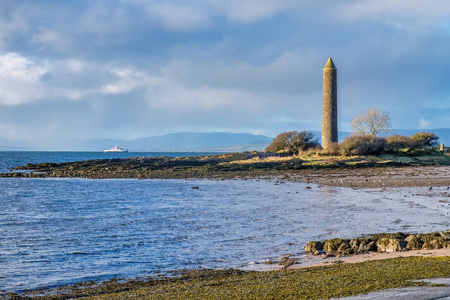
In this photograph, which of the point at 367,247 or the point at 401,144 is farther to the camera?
the point at 401,144

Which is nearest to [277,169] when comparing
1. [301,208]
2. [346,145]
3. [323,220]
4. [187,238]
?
[346,145]

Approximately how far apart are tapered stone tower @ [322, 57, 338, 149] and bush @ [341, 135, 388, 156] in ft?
16.0

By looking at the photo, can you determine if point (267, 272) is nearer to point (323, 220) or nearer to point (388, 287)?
point (388, 287)

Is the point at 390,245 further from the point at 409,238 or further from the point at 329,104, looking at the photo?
the point at 329,104

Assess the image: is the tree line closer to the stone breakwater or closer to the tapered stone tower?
the tapered stone tower

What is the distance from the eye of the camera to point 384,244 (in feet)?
38.7

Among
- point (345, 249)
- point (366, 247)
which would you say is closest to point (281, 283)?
point (345, 249)

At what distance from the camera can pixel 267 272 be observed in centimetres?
Result: 995

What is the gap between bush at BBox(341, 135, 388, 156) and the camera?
53.3m

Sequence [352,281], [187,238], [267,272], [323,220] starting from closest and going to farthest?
[352,281] → [267,272] → [187,238] → [323,220]

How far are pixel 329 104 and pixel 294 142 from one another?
260 inches

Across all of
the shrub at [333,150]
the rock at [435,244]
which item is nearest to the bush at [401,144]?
the shrub at [333,150]

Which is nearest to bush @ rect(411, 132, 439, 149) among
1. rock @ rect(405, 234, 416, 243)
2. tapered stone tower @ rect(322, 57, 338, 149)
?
tapered stone tower @ rect(322, 57, 338, 149)

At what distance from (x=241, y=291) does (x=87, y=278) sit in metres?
4.01
